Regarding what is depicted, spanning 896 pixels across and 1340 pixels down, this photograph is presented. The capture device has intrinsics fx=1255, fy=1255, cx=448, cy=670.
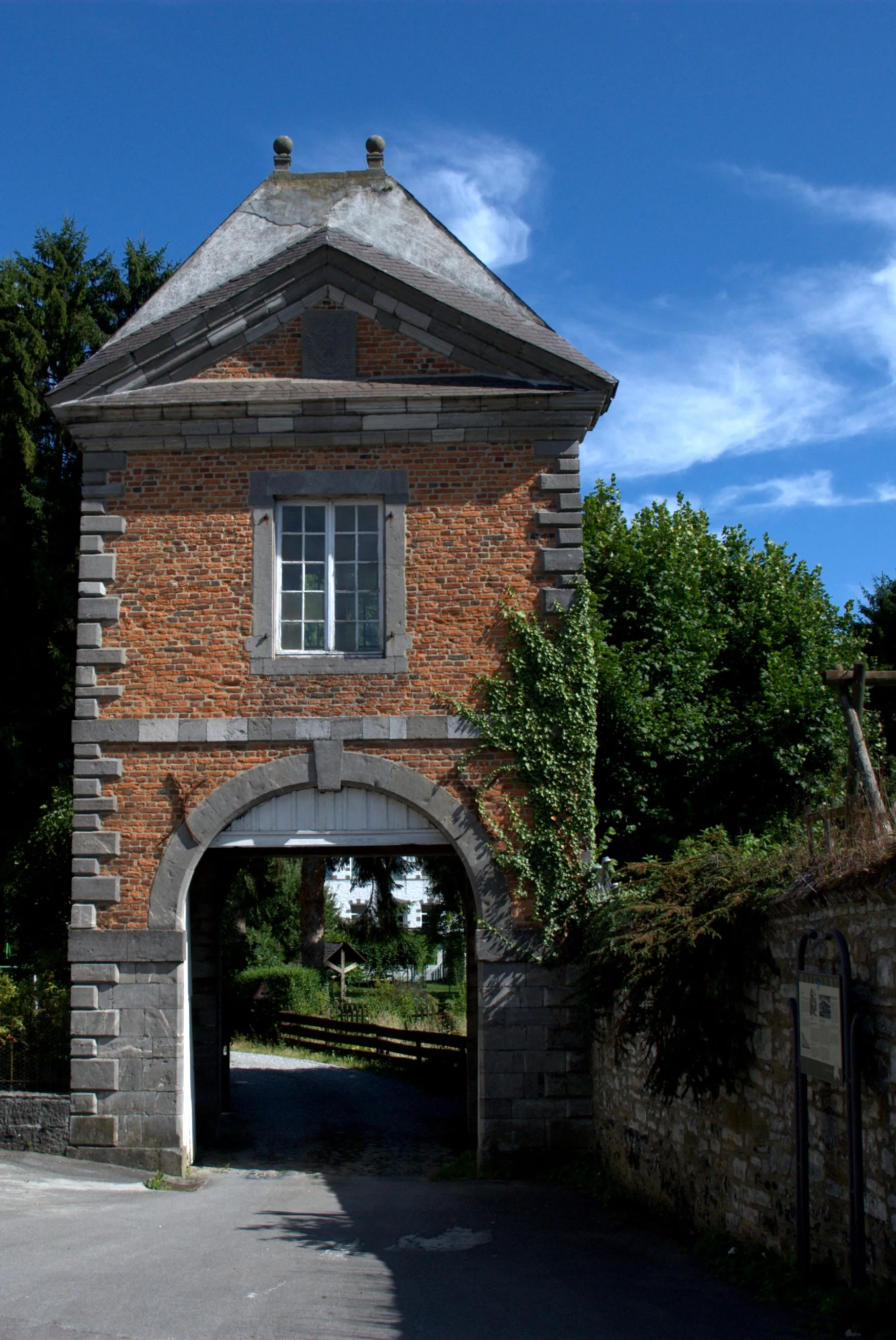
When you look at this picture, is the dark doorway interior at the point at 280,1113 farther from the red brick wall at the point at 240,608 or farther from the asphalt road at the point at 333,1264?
the red brick wall at the point at 240,608

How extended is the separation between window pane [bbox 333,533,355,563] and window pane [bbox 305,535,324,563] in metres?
0.13

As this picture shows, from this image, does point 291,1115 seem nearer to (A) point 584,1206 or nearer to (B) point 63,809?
(B) point 63,809

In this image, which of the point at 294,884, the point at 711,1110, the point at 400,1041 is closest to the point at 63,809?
the point at 400,1041

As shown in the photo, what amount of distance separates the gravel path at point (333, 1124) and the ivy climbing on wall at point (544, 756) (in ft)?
11.2

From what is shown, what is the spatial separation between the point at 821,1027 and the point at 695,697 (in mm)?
9684

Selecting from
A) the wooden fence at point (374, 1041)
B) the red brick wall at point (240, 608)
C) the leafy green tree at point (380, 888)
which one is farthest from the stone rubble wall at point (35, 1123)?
the leafy green tree at point (380, 888)

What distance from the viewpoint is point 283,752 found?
12.0 m

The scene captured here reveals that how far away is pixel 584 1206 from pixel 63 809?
407 inches

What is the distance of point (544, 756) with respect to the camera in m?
11.9

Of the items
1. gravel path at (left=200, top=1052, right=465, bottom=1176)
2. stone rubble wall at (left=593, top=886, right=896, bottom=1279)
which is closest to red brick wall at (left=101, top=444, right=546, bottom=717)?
stone rubble wall at (left=593, top=886, right=896, bottom=1279)

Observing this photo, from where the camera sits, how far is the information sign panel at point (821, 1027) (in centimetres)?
628

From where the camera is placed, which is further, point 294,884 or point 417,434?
point 294,884

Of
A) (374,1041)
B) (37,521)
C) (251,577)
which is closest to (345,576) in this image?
(251,577)

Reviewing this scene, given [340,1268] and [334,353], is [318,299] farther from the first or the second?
[340,1268]
